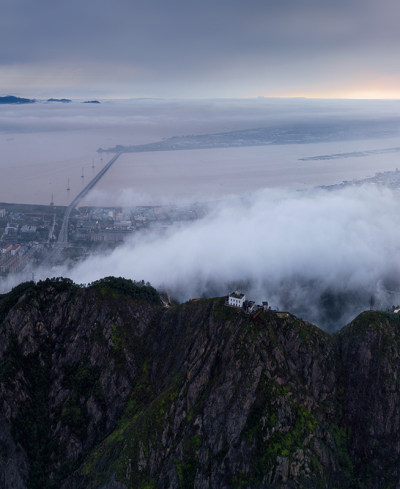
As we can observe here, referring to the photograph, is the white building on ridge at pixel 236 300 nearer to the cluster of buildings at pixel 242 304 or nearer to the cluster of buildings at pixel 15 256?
the cluster of buildings at pixel 242 304

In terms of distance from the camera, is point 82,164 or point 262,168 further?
point 262,168

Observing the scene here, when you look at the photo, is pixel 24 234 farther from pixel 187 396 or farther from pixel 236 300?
pixel 187 396

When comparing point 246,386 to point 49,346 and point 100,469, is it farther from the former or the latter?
point 49,346

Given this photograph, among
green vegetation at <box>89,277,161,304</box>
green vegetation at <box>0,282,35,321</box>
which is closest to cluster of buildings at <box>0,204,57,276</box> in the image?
green vegetation at <box>0,282,35,321</box>

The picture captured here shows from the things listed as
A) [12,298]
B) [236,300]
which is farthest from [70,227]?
[236,300]

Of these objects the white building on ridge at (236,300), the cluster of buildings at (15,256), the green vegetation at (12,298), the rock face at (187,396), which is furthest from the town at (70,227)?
the white building on ridge at (236,300)

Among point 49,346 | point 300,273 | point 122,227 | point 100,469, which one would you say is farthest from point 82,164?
point 100,469

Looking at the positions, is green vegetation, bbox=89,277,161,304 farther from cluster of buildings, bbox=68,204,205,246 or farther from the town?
cluster of buildings, bbox=68,204,205,246
